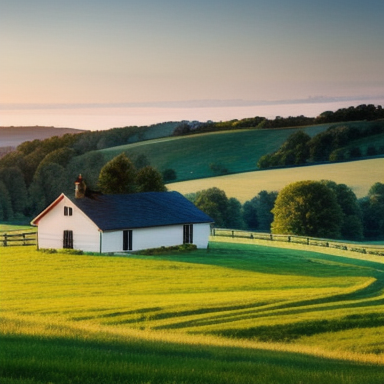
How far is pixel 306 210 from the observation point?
210 feet

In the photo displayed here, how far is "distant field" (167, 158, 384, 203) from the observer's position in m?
62.7

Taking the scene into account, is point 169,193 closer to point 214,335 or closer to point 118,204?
point 118,204

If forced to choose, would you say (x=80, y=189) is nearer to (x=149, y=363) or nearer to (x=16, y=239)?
(x=16, y=239)

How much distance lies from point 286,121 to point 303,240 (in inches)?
689

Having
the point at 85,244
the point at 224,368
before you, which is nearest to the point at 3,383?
the point at 224,368

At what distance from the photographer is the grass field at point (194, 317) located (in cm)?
1322

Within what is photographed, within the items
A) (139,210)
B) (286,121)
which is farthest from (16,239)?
(286,121)

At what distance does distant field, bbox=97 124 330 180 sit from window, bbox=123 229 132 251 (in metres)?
19.4

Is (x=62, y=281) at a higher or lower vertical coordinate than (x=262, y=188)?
lower

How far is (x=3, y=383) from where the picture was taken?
10734 millimetres

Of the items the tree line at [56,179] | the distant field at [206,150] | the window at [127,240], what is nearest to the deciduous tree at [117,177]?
the tree line at [56,179]

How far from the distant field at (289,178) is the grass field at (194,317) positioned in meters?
9.67

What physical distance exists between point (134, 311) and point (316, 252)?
2788cm

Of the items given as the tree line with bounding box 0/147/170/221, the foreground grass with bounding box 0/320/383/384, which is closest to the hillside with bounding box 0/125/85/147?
the tree line with bounding box 0/147/170/221
